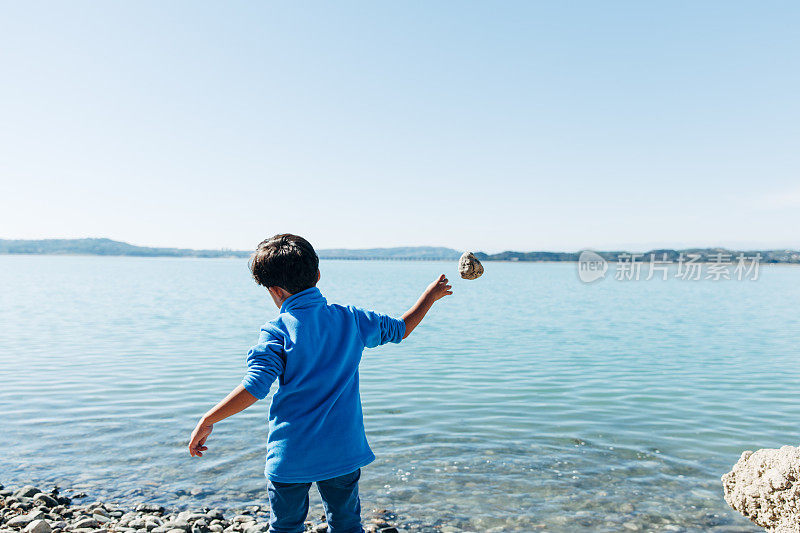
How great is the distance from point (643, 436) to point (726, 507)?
9.38ft

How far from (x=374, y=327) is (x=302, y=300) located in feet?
1.50

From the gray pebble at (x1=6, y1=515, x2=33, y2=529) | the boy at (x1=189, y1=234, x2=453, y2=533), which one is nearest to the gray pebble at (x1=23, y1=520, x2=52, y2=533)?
the gray pebble at (x1=6, y1=515, x2=33, y2=529)

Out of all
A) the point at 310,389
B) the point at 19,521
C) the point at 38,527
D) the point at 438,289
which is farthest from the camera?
the point at 19,521

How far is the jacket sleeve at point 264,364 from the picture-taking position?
3.03 metres

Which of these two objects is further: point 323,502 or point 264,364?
point 323,502

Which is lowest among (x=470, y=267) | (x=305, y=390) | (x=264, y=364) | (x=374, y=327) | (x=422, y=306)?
(x=305, y=390)

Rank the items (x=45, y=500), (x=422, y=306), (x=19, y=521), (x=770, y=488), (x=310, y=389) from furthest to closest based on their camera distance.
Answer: (x=45, y=500) → (x=19, y=521) → (x=770, y=488) → (x=422, y=306) → (x=310, y=389)

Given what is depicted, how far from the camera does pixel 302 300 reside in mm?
3322

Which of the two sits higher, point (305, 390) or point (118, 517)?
point (305, 390)

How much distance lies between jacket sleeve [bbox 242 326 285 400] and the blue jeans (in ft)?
2.03

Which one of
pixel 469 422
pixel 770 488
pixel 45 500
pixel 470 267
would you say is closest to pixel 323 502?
pixel 470 267

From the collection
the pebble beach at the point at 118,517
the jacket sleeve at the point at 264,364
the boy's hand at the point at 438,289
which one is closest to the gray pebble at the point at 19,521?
the pebble beach at the point at 118,517

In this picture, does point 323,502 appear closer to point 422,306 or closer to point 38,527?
point 422,306

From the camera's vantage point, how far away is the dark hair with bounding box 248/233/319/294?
10.8 feet
